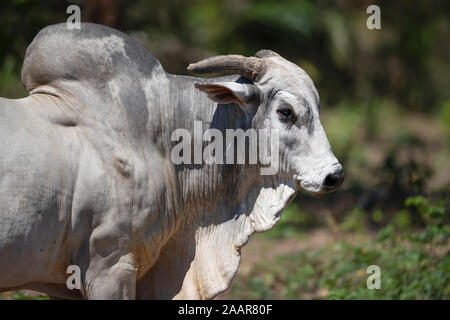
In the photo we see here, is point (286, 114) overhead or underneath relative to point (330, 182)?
overhead

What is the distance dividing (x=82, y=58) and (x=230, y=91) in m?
0.75

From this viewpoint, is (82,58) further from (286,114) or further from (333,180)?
(333,180)

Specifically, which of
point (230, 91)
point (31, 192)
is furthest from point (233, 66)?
point (31, 192)

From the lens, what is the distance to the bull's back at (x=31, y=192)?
313 centimetres

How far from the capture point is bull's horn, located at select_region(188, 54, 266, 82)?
138 inches

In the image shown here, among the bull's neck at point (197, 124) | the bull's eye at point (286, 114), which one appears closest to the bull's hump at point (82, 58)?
the bull's neck at point (197, 124)

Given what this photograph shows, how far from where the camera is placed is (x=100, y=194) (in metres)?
3.27

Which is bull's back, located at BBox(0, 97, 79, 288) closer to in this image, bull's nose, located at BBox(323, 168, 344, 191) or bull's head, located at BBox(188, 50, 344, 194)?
bull's head, located at BBox(188, 50, 344, 194)

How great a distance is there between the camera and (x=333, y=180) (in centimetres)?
345

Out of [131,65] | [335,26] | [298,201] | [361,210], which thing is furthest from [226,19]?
[131,65]

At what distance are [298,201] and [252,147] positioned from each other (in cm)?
517

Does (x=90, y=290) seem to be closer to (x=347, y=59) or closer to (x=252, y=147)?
(x=252, y=147)

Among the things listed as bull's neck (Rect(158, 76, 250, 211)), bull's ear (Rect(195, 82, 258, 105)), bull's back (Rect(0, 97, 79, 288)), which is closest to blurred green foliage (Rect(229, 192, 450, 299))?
bull's neck (Rect(158, 76, 250, 211))

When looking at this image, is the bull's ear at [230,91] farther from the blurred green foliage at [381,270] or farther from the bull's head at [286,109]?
the blurred green foliage at [381,270]
